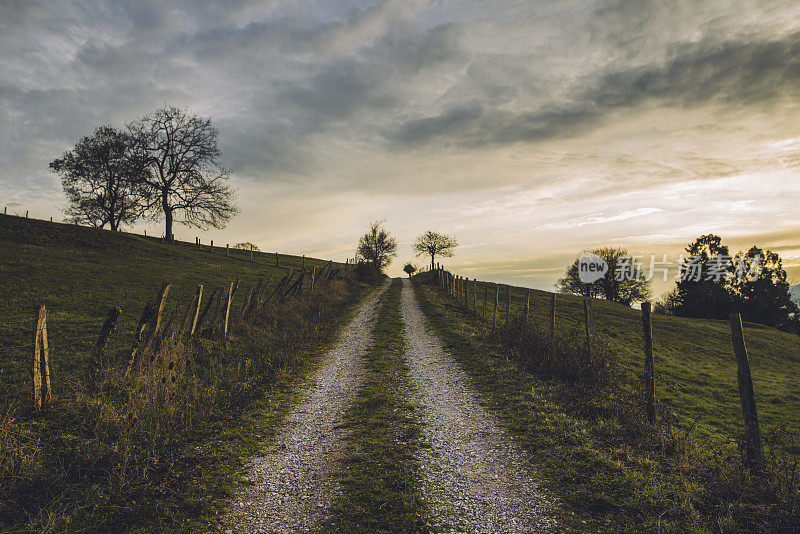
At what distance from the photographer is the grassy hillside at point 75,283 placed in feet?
35.8

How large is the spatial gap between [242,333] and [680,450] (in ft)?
44.4

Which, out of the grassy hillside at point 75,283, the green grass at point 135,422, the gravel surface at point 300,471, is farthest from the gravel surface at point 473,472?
the grassy hillside at point 75,283

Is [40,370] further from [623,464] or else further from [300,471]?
[623,464]

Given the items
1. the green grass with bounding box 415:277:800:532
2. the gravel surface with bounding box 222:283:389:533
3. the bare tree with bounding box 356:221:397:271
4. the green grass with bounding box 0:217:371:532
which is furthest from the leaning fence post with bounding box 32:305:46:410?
the bare tree with bounding box 356:221:397:271

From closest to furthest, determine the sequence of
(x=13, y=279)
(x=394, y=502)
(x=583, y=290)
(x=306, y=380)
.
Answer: (x=394, y=502), (x=306, y=380), (x=13, y=279), (x=583, y=290)

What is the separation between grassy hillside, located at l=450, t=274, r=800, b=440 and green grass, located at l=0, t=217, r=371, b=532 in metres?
8.17

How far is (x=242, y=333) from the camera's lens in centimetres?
1477

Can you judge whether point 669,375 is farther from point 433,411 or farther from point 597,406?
point 433,411

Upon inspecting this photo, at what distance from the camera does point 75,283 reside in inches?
855

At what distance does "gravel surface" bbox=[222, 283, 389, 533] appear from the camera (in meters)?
4.65

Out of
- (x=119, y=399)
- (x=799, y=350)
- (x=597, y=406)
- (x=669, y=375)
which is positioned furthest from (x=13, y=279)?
(x=799, y=350)

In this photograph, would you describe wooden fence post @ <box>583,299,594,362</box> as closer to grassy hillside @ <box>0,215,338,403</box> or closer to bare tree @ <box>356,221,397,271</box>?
grassy hillside @ <box>0,215,338,403</box>

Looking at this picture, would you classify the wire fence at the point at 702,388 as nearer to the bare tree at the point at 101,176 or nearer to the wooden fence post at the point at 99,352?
the wooden fence post at the point at 99,352

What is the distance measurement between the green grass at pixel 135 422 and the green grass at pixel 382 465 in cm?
159
